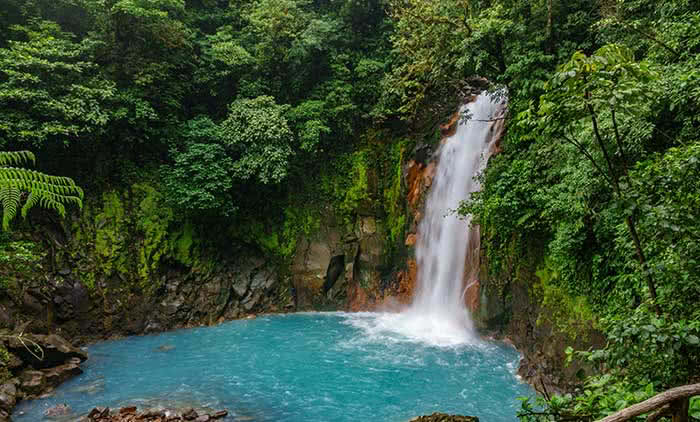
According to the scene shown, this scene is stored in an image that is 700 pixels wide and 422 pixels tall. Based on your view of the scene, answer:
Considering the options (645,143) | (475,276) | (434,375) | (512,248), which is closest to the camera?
(645,143)

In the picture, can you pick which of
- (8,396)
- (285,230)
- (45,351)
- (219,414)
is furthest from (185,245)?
(219,414)

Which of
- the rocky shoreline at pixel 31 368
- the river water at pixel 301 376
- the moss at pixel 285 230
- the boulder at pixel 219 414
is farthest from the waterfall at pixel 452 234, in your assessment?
the rocky shoreline at pixel 31 368

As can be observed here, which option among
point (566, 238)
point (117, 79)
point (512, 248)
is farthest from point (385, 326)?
point (117, 79)

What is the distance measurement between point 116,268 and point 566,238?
12850mm

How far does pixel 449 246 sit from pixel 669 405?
34.3ft

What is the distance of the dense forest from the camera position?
313 centimetres

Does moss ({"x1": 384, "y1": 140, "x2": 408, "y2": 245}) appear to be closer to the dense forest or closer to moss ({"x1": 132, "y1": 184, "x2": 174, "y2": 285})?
the dense forest

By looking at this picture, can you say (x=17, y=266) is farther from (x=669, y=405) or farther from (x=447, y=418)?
(x=669, y=405)

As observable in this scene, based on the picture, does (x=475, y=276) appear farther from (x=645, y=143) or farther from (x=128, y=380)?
(x=128, y=380)

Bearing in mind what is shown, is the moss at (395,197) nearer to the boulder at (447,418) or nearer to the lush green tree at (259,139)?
the lush green tree at (259,139)

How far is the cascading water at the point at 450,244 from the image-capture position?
11.5 metres

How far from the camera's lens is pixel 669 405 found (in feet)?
6.78

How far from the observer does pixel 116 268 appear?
41.9 feet

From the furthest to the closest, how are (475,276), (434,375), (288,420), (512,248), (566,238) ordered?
1. (475,276)
2. (512,248)
3. (434,375)
4. (288,420)
5. (566,238)
